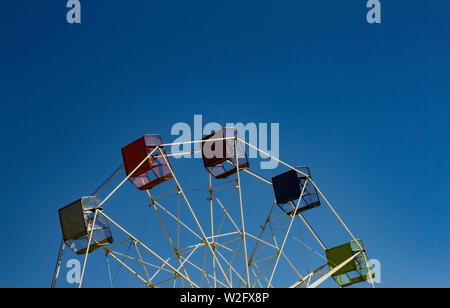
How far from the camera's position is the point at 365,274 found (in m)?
32.2

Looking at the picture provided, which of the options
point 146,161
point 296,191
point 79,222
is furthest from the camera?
point 296,191

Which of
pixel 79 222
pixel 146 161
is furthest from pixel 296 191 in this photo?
pixel 79 222

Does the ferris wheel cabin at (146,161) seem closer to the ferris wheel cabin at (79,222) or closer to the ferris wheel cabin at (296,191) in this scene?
the ferris wheel cabin at (79,222)

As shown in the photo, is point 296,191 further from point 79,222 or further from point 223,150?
point 79,222


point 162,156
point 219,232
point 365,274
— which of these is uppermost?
point 162,156

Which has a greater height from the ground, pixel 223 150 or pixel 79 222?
pixel 223 150

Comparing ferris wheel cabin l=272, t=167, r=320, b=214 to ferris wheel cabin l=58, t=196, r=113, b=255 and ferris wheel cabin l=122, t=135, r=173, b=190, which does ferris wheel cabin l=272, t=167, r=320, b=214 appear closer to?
ferris wheel cabin l=122, t=135, r=173, b=190

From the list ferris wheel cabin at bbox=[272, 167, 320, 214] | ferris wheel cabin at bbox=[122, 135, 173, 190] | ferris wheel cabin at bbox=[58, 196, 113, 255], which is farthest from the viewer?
ferris wheel cabin at bbox=[272, 167, 320, 214]

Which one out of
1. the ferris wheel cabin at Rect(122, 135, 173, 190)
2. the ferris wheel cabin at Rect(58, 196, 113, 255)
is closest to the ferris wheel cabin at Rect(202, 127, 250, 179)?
the ferris wheel cabin at Rect(122, 135, 173, 190)

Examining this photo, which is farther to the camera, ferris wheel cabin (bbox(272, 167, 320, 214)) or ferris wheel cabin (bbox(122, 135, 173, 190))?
ferris wheel cabin (bbox(272, 167, 320, 214))

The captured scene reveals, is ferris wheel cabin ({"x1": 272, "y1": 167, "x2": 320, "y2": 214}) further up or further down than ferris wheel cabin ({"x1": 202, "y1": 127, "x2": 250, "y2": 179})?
further down

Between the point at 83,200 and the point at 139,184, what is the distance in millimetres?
4317
